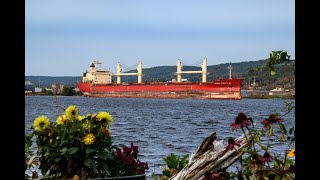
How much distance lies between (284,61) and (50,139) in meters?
0.94

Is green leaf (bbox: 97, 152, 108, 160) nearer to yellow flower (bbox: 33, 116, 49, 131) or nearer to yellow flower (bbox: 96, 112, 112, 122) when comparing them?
yellow flower (bbox: 96, 112, 112, 122)

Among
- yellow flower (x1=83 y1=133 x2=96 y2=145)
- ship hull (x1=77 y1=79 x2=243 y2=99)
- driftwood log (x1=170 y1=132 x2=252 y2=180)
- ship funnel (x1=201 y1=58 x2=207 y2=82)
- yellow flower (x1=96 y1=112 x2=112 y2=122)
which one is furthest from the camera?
ship funnel (x1=201 y1=58 x2=207 y2=82)

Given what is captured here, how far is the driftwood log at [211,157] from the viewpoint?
1931mm

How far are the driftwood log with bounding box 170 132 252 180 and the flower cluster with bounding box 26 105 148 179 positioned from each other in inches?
12.2

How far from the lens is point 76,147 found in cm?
175

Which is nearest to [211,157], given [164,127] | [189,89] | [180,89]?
[164,127]

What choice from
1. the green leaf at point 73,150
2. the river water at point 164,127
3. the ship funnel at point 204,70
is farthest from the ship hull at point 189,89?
the green leaf at point 73,150

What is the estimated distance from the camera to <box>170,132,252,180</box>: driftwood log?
1.93 m

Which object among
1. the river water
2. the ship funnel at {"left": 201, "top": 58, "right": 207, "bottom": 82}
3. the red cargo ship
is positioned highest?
the ship funnel at {"left": 201, "top": 58, "right": 207, "bottom": 82}

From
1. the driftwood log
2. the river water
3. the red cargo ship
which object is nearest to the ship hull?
the red cargo ship
